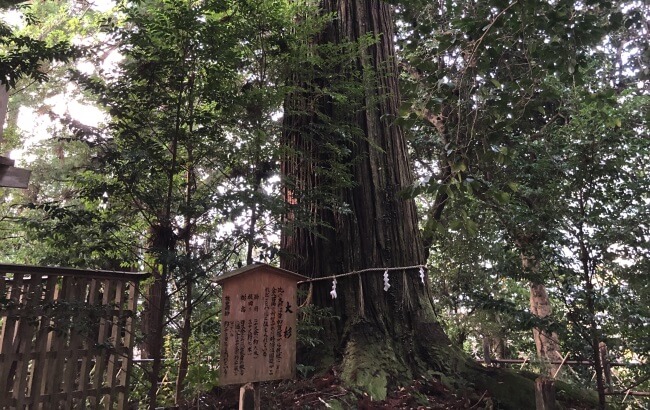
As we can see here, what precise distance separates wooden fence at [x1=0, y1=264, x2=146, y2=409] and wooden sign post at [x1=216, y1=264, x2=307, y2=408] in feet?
2.94

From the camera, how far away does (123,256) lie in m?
3.15

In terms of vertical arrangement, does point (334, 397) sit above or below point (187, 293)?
below

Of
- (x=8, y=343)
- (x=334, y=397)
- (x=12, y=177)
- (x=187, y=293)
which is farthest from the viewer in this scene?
(x=12, y=177)

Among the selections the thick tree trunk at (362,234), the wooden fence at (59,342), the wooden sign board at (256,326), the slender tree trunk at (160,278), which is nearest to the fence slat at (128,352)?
the wooden fence at (59,342)

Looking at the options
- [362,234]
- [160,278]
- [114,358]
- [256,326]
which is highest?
[362,234]

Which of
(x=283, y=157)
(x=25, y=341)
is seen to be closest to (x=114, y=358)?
(x=25, y=341)

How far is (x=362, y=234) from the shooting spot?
14.3 feet

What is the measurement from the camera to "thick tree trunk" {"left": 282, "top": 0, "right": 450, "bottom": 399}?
3846 millimetres

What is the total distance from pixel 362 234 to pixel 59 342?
8.77 ft

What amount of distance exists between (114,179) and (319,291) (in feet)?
6.97

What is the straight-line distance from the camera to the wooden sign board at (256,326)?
8.11ft

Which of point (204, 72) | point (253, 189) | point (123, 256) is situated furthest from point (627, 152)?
point (123, 256)

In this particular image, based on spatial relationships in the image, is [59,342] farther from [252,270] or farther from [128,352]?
[252,270]

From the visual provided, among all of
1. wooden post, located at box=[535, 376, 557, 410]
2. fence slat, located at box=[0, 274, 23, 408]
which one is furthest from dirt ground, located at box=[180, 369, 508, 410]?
fence slat, located at box=[0, 274, 23, 408]
